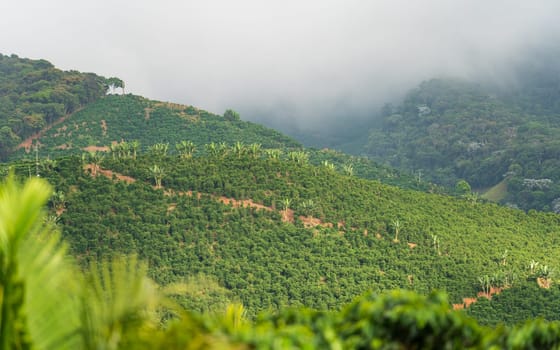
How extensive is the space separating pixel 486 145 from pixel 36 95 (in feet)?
336

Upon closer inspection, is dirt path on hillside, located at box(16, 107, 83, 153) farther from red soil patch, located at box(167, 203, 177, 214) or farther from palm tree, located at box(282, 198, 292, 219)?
palm tree, located at box(282, 198, 292, 219)

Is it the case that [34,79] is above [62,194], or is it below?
above

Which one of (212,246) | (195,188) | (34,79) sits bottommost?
(212,246)

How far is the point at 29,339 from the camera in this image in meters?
4.83

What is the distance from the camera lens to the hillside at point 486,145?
128 meters

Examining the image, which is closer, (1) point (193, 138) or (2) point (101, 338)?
(2) point (101, 338)

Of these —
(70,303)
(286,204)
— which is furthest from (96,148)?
(70,303)

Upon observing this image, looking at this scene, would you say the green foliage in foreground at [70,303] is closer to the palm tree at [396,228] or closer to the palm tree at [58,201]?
the palm tree at [58,201]

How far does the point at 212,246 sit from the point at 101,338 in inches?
2024

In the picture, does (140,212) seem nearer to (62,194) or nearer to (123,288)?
(62,194)

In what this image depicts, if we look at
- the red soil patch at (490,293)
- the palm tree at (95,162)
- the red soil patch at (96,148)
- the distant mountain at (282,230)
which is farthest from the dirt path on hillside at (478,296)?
the red soil patch at (96,148)

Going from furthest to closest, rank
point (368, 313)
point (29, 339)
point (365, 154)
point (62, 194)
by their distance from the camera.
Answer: point (365, 154) → point (62, 194) → point (368, 313) → point (29, 339)

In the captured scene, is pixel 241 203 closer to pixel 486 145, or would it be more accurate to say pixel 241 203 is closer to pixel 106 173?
pixel 106 173

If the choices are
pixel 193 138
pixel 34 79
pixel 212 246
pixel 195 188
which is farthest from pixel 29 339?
pixel 34 79
